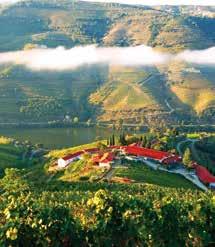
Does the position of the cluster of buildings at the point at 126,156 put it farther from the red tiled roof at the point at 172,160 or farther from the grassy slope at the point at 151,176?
the grassy slope at the point at 151,176

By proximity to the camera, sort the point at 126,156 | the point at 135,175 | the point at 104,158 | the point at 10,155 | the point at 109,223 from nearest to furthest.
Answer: the point at 109,223 → the point at 135,175 → the point at 104,158 → the point at 126,156 → the point at 10,155

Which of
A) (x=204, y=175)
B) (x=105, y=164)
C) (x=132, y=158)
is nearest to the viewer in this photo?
(x=105, y=164)

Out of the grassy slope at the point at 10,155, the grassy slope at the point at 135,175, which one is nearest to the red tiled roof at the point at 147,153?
the grassy slope at the point at 135,175

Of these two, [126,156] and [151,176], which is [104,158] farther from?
[151,176]

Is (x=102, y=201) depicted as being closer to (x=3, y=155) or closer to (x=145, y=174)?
(x=145, y=174)

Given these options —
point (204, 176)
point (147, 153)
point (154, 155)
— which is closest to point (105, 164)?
point (147, 153)

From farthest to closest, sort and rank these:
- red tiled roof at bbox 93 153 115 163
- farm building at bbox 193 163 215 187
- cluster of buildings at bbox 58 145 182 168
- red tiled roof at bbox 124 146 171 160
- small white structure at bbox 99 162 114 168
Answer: red tiled roof at bbox 124 146 171 160 → cluster of buildings at bbox 58 145 182 168 → farm building at bbox 193 163 215 187 → red tiled roof at bbox 93 153 115 163 → small white structure at bbox 99 162 114 168

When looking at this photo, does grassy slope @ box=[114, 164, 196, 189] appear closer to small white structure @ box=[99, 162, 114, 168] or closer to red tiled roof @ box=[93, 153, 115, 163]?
small white structure @ box=[99, 162, 114, 168]

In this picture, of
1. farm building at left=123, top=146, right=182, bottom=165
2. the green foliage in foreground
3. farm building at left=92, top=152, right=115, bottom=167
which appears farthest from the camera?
farm building at left=123, top=146, right=182, bottom=165

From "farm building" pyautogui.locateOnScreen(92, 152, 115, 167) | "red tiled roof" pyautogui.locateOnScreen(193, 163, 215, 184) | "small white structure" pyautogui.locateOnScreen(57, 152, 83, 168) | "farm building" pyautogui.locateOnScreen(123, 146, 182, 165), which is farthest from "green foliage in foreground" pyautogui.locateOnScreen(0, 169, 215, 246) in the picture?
"small white structure" pyautogui.locateOnScreen(57, 152, 83, 168)
